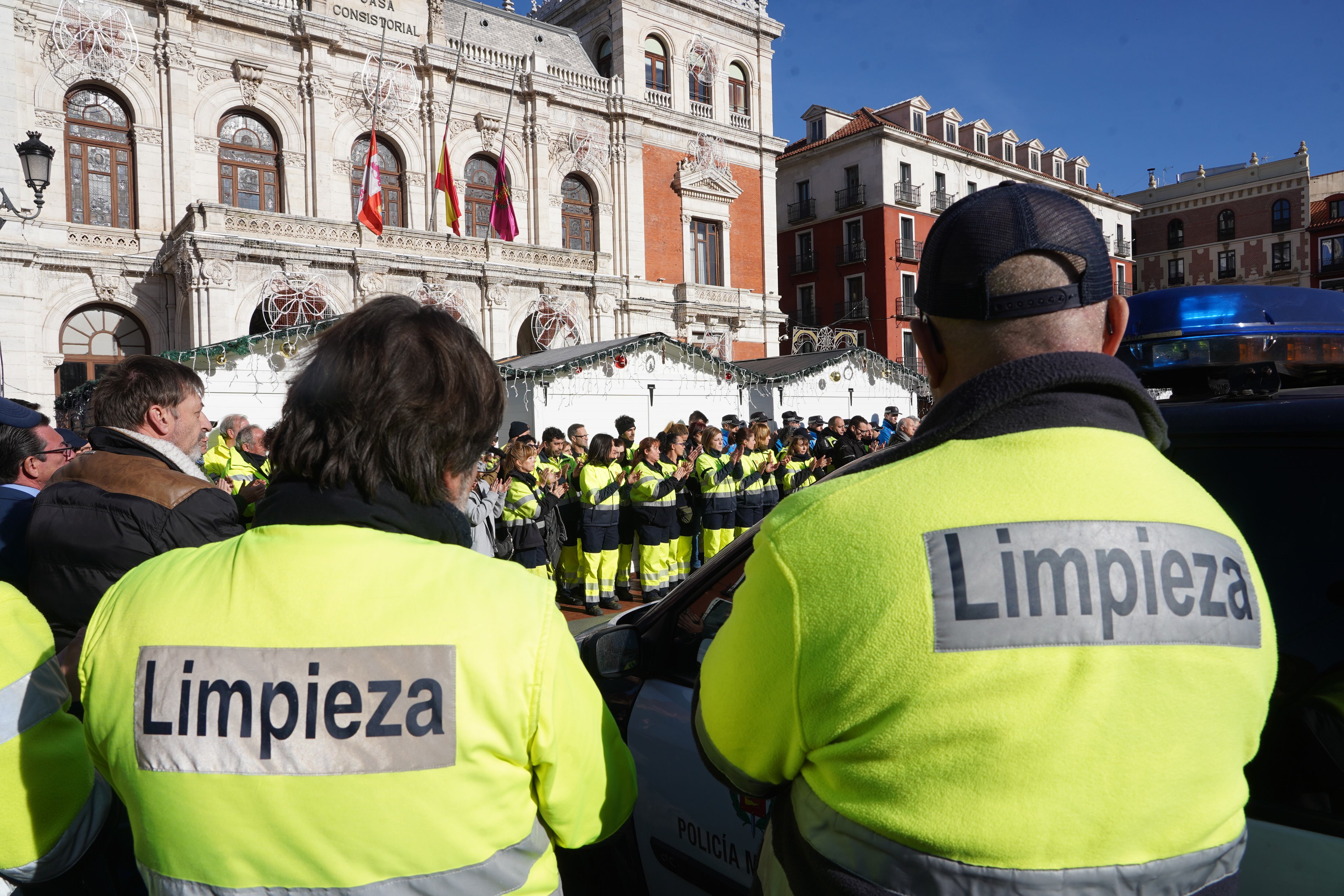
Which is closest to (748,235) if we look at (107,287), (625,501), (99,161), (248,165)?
(248,165)

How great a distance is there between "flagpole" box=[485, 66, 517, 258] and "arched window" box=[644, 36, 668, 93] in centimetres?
536

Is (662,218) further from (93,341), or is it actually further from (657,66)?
(93,341)

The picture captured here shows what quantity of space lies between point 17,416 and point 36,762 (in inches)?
77.7

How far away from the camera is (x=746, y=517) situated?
439 inches

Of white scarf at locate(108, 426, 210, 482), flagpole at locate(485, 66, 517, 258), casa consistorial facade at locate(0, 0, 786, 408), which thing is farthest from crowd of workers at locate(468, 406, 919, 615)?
flagpole at locate(485, 66, 517, 258)

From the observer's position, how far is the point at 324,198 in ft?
70.6

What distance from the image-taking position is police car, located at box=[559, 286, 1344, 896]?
5.30 feet

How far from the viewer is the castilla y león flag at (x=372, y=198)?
19.6 metres

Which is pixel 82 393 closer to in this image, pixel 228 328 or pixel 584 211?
pixel 228 328

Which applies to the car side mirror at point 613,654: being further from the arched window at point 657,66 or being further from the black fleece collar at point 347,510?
the arched window at point 657,66

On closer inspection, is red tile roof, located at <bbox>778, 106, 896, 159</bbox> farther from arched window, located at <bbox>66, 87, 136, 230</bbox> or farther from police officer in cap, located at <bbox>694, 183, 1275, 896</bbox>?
police officer in cap, located at <bbox>694, 183, 1275, 896</bbox>

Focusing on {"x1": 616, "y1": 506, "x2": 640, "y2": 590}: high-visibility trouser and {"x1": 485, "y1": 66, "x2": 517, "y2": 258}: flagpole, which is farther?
{"x1": 485, "y1": 66, "x2": 517, "y2": 258}: flagpole

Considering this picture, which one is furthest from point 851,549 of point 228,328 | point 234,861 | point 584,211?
point 584,211

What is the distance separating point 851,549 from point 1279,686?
1182 mm
